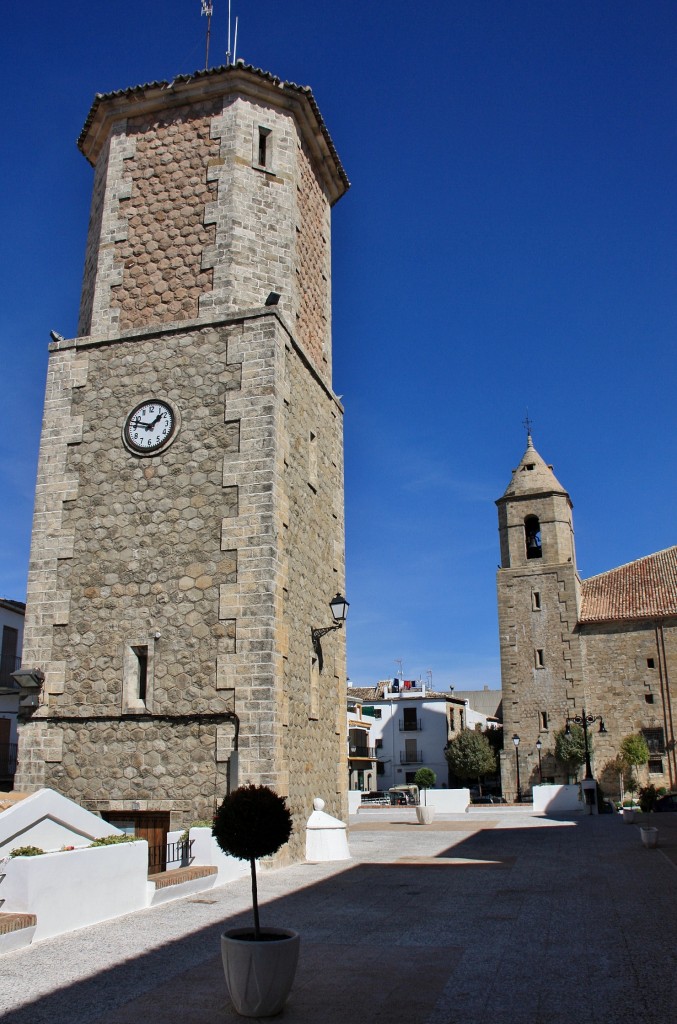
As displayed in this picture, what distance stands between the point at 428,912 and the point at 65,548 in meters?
8.37

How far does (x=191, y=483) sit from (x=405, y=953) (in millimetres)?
8304

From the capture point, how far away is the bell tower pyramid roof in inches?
1671

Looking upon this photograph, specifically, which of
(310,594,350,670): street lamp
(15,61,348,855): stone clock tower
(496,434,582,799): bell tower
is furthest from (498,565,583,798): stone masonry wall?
(310,594,350,670): street lamp

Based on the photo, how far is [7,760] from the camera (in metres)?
21.7

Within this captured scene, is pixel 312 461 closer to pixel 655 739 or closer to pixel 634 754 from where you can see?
pixel 634 754

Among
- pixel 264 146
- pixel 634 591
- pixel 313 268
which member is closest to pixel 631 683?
pixel 634 591

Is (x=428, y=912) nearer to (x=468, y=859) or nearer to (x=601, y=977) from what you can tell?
(x=601, y=977)

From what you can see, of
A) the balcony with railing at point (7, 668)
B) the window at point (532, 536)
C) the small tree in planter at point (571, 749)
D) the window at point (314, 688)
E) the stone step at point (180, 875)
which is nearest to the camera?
the stone step at point (180, 875)

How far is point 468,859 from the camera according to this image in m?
13.2

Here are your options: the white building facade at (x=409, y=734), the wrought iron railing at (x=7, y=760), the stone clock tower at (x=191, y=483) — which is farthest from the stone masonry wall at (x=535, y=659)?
the stone clock tower at (x=191, y=483)

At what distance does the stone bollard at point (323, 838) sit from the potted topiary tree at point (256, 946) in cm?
736

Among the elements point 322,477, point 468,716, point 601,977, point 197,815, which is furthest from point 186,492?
point 468,716

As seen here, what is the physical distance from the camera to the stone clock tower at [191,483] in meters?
12.2

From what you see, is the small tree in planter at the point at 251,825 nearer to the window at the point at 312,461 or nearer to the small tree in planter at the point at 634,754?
the window at the point at 312,461
